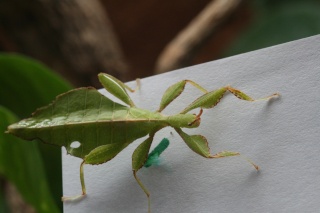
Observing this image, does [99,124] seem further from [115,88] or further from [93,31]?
[93,31]

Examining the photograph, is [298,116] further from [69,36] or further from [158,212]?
[69,36]

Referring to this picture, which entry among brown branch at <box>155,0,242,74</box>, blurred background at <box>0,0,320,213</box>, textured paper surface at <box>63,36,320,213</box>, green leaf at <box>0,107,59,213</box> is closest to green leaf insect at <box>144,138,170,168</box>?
textured paper surface at <box>63,36,320,213</box>

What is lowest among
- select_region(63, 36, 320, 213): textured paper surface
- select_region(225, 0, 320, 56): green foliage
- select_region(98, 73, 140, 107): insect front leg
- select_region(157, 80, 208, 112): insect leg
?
select_region(63, 36, 320, 213): textured paper surface

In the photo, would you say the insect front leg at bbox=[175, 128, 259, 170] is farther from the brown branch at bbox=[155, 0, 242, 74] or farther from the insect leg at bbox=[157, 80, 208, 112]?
the brown branch at bbox=[155, 0, 242, 74]

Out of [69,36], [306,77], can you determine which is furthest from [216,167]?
[69,36]

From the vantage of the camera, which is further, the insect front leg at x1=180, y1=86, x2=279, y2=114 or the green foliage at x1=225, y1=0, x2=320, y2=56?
the green foliage at x1=225, y1=0, x2=320, y2=56

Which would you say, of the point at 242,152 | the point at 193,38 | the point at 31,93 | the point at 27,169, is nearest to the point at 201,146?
the point at 242,152
